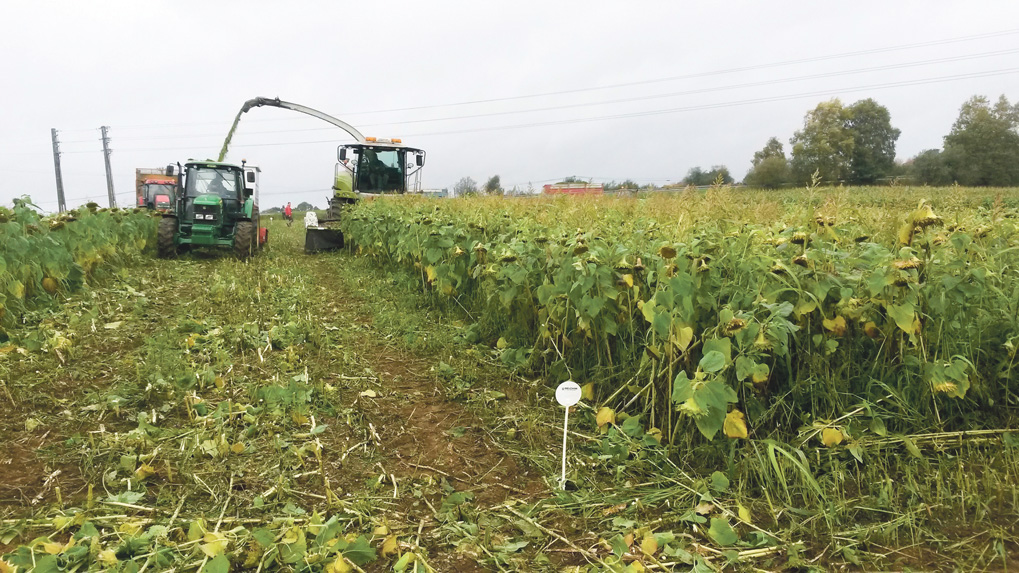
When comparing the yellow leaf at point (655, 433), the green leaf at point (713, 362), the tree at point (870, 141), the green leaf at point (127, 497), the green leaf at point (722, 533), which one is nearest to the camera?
the green leaf at point (722, 533)

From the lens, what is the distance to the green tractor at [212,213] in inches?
394

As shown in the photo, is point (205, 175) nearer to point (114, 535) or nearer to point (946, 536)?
point (114, 535)

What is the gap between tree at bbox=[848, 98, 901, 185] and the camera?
3997 cm

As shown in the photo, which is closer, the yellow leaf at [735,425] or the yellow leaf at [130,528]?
the yellow leaf at [130,528]

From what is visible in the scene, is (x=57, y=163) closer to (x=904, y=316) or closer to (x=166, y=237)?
(x=166, y=237)

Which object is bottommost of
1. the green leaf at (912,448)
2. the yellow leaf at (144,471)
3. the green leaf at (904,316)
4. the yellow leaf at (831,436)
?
the yellow leaf at (144,471)

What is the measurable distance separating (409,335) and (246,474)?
8.05 ft

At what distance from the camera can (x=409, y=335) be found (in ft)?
16.3

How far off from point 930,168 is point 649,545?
47.1m

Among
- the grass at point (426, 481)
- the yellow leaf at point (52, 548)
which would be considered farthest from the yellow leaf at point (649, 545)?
the yellow leaf at point (52, 548)

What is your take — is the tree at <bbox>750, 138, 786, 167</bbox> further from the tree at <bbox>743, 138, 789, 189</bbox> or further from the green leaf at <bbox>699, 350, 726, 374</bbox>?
the green leaf at <bbox>699, 350, 726, 374</bbox>

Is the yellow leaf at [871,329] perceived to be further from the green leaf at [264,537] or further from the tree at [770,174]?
the tree at [770,174]

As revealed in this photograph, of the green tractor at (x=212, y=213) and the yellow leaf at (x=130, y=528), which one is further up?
the green tractor at (x=212, y=213)

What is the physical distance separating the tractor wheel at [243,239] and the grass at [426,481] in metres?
6.21
